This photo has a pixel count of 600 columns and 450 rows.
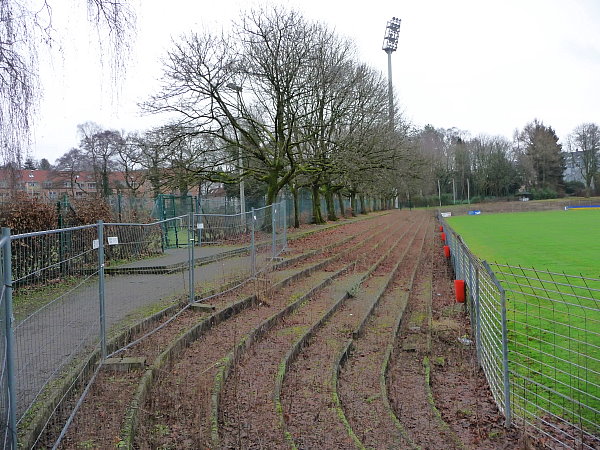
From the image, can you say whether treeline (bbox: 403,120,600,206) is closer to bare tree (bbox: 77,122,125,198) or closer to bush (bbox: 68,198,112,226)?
bare tree (bbox: 77,122,125,198)

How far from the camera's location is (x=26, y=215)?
36.8ft

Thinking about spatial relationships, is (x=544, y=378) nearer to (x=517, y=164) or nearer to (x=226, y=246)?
(x=226, y=246)

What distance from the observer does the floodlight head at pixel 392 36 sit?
87500mm

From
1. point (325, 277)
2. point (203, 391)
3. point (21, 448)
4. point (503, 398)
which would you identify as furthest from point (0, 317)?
point (325, 277)

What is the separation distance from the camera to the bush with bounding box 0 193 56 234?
10.5m

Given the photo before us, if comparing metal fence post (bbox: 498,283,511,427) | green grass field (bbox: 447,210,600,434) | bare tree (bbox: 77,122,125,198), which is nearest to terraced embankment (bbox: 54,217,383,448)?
metal fence post (bbox: 498,283,511,427)

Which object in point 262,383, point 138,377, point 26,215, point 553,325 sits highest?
point 26,215

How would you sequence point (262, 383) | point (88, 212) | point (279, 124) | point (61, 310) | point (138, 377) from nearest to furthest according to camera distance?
point (61, 310)
point (138, 377)
point (262, 383)
point (88, 212)
point (279, 124)

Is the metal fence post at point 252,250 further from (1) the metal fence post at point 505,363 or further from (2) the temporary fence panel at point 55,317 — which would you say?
(1) the metal fence post at point 505,363

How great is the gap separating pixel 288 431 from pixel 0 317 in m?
2.48

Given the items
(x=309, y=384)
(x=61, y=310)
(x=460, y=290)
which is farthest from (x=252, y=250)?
(x=61, y=310)

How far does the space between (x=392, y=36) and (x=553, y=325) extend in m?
88.3

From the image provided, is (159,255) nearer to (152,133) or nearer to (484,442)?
(484,442)

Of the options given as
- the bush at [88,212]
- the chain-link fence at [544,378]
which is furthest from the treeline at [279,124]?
the chain-link fence at [544,378]
